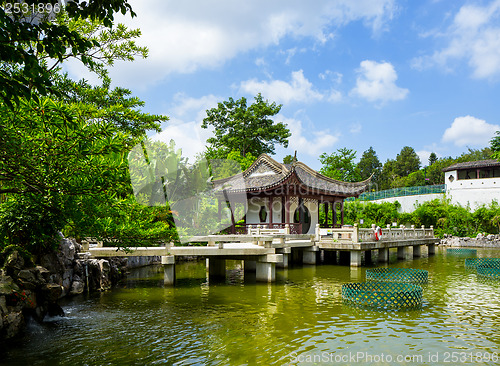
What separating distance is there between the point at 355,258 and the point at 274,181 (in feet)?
22.2

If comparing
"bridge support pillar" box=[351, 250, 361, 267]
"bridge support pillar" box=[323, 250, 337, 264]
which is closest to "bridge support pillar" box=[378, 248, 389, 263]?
"bridge support pillar" box=[323, 250, 337, 264]

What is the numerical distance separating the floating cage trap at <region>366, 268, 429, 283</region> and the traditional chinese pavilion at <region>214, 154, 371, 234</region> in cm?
705

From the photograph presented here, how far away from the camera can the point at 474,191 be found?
39156 mm

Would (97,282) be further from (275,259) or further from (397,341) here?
(397,341)

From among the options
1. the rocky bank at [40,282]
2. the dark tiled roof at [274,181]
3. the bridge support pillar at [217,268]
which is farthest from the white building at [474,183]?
the rocky bank at [40,282]

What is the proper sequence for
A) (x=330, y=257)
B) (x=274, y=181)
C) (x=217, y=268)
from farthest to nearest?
(x=274, y=181), (x=330, y=257), (x=217, y=268)

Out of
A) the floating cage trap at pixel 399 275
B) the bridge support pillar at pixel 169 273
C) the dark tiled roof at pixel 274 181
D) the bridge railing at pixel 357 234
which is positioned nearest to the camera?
the bridge support pillar at pixel 169 273

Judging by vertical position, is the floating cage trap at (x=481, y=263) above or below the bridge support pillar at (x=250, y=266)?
below

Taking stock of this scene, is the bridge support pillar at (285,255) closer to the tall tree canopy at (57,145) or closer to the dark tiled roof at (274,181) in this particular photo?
the dark tiled roof at (274,181)

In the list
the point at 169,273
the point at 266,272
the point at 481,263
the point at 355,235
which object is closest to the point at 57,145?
the point at 169,273

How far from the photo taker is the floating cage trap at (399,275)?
548 inches

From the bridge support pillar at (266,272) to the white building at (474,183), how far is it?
32.7 metres

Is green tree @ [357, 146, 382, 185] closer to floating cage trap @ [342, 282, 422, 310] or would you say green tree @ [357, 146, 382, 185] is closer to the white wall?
the white wall

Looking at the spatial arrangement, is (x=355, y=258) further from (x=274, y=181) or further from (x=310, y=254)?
(x=274, y=181)
